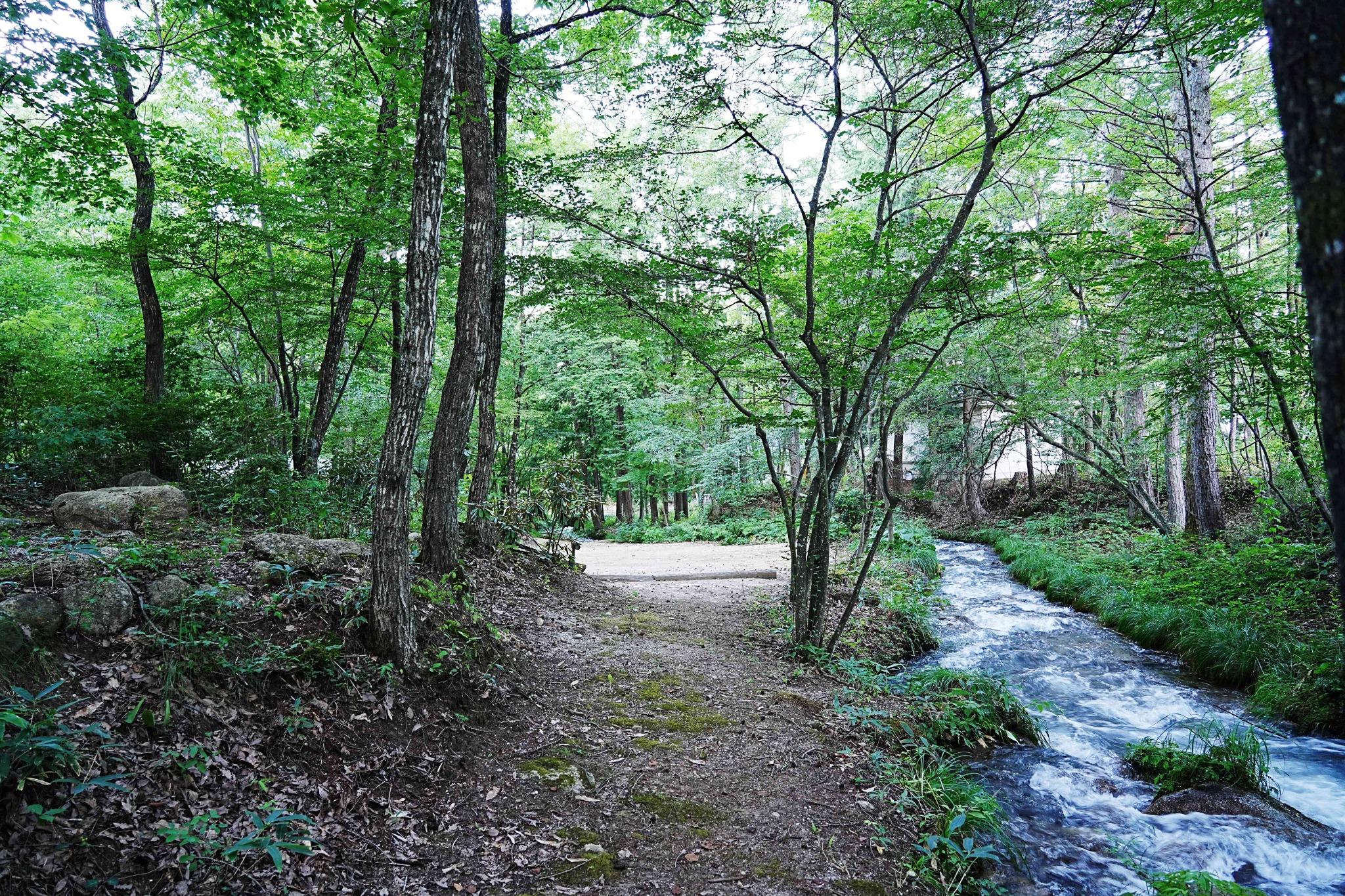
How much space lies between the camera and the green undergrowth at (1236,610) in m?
5.93

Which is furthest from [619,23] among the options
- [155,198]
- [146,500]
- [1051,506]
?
[1051,506]

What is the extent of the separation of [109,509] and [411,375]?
365 cm

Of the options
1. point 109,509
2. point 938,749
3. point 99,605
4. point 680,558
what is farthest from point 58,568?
point 680,558

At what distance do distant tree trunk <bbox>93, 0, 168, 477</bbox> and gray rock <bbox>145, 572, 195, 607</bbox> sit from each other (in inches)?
→ 214

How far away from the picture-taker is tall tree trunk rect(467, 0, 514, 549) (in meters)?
7.68

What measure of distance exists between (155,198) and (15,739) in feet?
33.4

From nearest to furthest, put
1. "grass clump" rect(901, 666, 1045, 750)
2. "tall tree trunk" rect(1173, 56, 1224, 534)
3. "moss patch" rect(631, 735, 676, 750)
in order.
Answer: "moss patch" rect(631, 735, 676, 750) → "grass clump" rect(901, 666, 1045, 750) → "tall tree trunk" rect(1173, 56, 1224, 534)

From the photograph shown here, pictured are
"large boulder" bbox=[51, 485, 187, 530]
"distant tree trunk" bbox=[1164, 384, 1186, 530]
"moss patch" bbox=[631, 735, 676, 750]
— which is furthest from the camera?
"distant tree trunk" bbox=[1164, 384, 1186, 530]

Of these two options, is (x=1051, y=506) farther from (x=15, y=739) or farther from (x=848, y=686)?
(x=15, y=739)

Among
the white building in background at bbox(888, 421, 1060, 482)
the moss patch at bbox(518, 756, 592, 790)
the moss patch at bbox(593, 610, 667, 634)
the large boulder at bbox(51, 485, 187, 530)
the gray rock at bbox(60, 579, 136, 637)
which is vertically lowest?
the moss patch at bbox(518, 756, 592, 790)

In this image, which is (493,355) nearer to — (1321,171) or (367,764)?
(367,764)

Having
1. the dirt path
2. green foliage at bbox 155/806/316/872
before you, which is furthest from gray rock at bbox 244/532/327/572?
green foliage at bbox 155/806/316/872

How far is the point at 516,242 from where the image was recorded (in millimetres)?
16891

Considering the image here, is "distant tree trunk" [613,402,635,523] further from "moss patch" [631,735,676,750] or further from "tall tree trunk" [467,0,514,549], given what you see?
"moss patch" [631,735,676,750]
